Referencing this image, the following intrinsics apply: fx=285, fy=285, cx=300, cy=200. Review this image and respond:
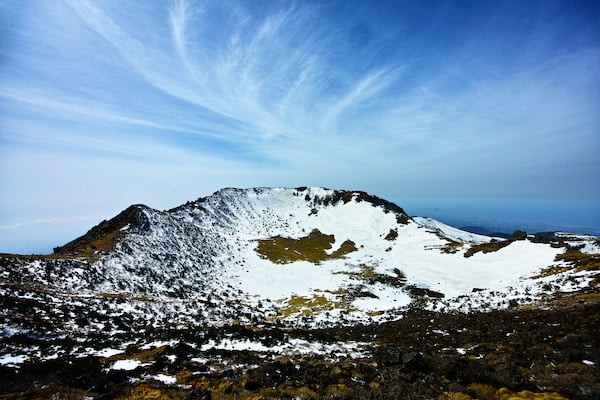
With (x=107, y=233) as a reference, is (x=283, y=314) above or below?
below

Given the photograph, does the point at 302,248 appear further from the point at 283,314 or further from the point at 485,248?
the point at 283,314

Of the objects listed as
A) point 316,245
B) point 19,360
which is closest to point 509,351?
point 19,360

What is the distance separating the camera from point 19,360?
58.1 ft

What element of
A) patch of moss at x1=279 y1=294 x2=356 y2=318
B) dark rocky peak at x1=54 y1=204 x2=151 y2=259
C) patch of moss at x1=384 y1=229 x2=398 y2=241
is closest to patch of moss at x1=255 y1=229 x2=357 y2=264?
patch of moss at x1=384 y1=229 x2=398 y2=241

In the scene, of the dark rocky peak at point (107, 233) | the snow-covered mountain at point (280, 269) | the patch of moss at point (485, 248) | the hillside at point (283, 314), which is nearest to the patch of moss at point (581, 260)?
the hillside at point (283, 314)

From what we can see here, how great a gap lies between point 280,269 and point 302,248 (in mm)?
25551

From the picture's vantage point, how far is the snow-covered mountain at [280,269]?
40062mm

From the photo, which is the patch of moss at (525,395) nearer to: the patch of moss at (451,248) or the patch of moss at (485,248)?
the patch of moss at (485,248)

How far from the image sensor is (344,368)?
16.1m

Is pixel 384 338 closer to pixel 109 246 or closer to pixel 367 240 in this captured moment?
pixel 109 246

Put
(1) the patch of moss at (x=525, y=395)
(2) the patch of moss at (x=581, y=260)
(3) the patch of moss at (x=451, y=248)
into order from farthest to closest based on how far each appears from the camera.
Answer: (3) the patch of moss at (x=451, y=248) < (2) the patch of moss at (x=581, y=260) < (1) the patch of moss at (x=525, y=395)

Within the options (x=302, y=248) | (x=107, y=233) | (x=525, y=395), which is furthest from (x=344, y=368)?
(x=302, y=248)

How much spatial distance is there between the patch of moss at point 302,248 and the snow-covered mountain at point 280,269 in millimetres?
361

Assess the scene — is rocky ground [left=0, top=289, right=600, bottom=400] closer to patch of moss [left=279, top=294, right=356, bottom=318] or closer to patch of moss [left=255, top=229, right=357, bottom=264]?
patch of moss [left=279, top=294, right=356, bottom=318]
